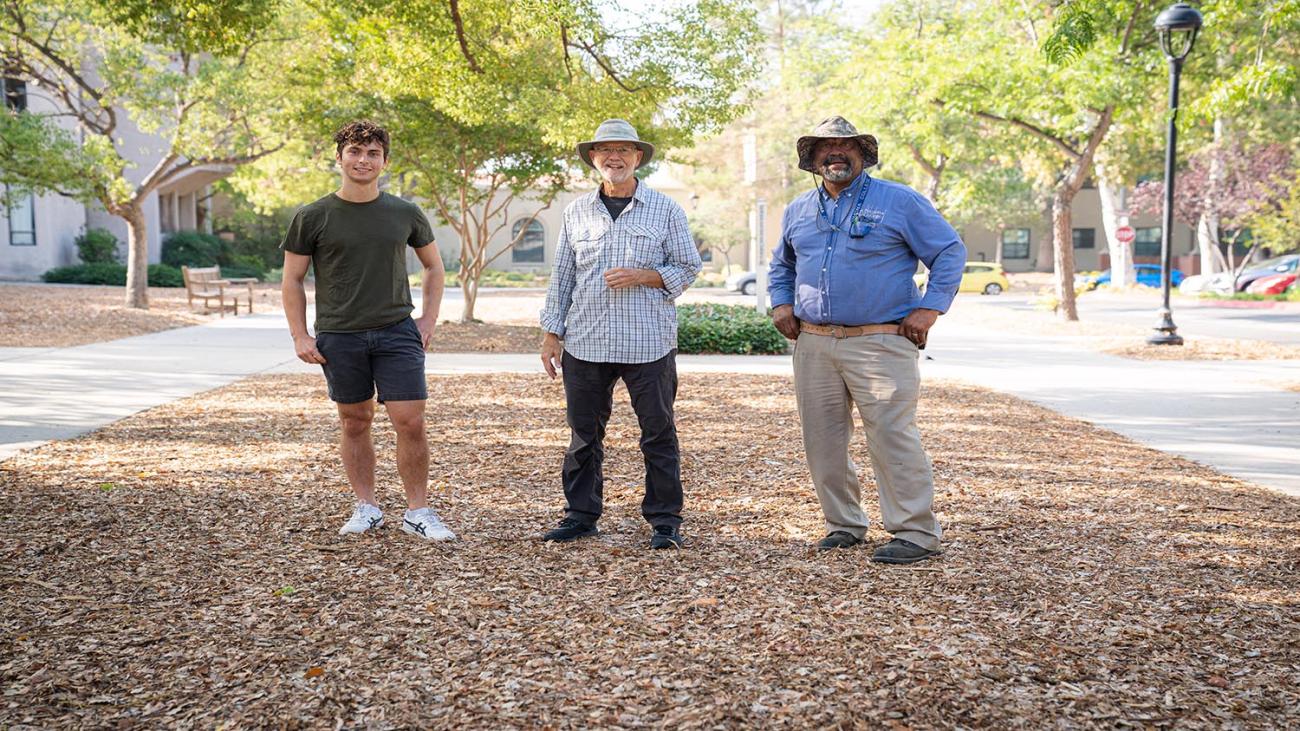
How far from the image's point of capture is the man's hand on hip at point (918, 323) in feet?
15.5

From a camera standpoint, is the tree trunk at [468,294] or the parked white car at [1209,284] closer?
the tree trunk at [468,294]

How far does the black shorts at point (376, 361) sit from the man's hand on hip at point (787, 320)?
1.63m

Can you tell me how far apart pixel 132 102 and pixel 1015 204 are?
3886 cm

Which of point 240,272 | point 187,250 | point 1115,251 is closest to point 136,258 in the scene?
point 187,250

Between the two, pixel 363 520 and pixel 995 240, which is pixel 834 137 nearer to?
pixel 363 520

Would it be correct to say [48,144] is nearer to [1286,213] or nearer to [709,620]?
[709,620]

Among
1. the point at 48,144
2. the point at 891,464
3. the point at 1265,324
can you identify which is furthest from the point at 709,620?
the point at 1265,324

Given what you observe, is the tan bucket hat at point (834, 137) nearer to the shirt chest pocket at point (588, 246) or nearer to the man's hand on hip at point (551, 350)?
the shirt chest pocket at point (588, 246)

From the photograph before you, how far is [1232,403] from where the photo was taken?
33.9 feet

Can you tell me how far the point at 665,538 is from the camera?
5.16 meters

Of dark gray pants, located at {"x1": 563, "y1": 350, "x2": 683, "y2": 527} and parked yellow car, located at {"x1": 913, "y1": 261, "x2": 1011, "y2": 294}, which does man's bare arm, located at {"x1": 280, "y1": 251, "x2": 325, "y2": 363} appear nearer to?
dark gray pants, located at {"x1": 563, "y1": 350, "x2": 683, "y2": 527}

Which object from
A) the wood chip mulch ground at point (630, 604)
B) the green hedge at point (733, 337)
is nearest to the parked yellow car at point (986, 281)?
the green hedge at point (733, 337)

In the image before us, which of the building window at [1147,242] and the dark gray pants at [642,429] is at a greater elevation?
the building window at [1147,242]

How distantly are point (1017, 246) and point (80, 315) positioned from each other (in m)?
49.9
